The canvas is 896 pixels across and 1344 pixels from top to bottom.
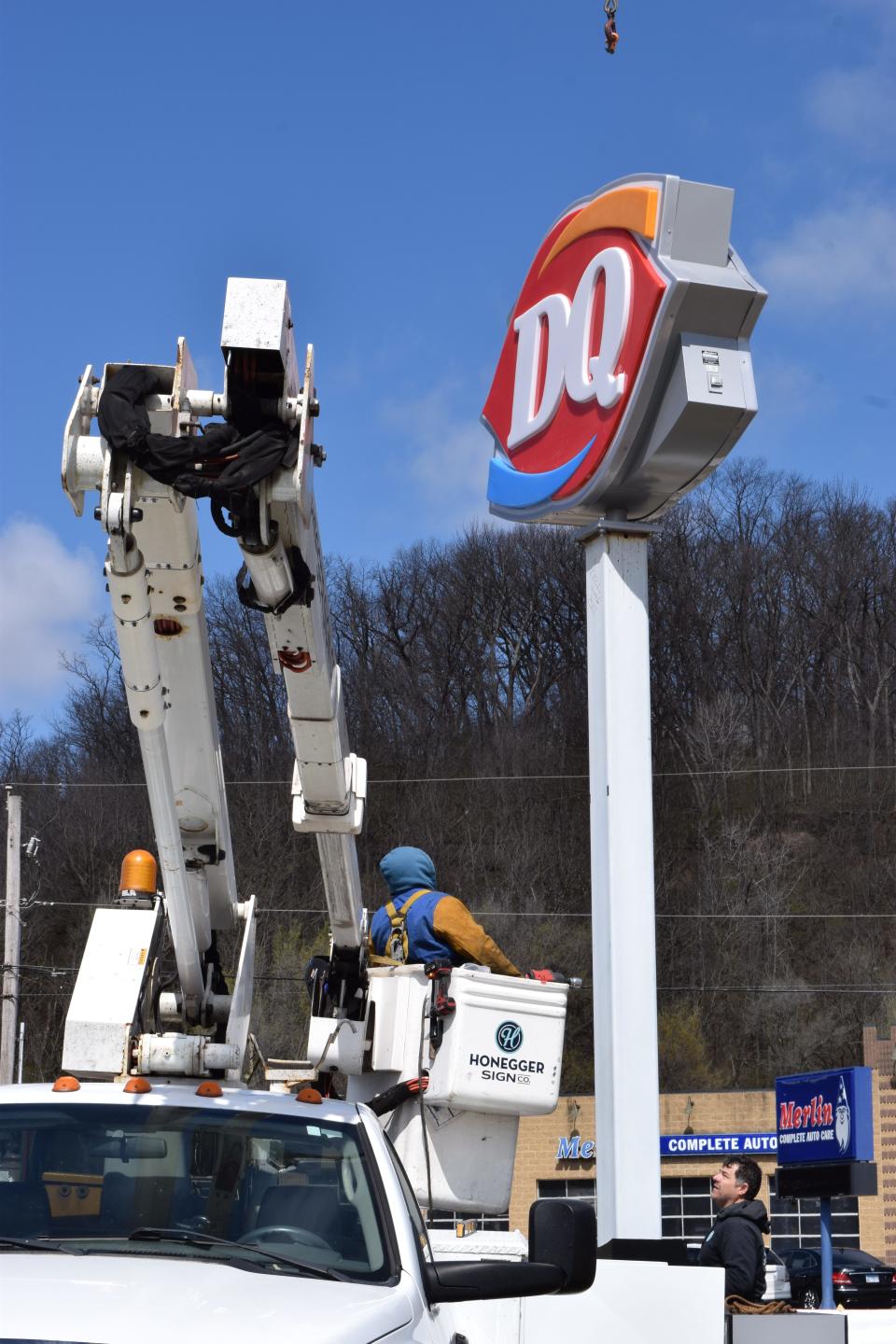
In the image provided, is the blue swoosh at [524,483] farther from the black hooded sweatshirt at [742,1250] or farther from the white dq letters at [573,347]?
the black hooded sweatshirt at [742,1250]

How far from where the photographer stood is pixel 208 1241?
404cm

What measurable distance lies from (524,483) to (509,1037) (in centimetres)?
421

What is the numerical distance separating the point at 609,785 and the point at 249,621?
208 feet

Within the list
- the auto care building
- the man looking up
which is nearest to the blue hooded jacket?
the man looking up

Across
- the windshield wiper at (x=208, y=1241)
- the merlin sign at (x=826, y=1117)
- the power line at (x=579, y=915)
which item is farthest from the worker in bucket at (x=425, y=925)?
the power line at (x=579, y=915)

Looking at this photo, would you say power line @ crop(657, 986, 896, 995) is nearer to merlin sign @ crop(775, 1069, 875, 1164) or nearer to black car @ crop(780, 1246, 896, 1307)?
black car @ crop(780, 1246, 896, 1307)

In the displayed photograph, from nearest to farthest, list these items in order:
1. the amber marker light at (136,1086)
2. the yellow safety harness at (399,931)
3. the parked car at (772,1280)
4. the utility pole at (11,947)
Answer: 1. the amber marker light at (136,1086)
2. the yellow safety harness at (399,931)
3. the parked car at (772,1280)
4. the utility pole at (11,947)

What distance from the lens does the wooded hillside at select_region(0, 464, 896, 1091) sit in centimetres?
5138

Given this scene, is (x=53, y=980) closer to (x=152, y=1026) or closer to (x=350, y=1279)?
(x=152, y=1026)

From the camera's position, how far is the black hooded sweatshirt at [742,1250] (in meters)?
8.32

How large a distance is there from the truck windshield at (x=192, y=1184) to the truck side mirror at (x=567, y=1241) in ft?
1.27

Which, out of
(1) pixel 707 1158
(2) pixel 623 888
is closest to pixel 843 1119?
(2) pixel 623 888

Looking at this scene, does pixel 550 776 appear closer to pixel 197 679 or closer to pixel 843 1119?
pixel 843 1119

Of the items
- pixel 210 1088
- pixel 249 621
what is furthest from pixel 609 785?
pixel 249 621
